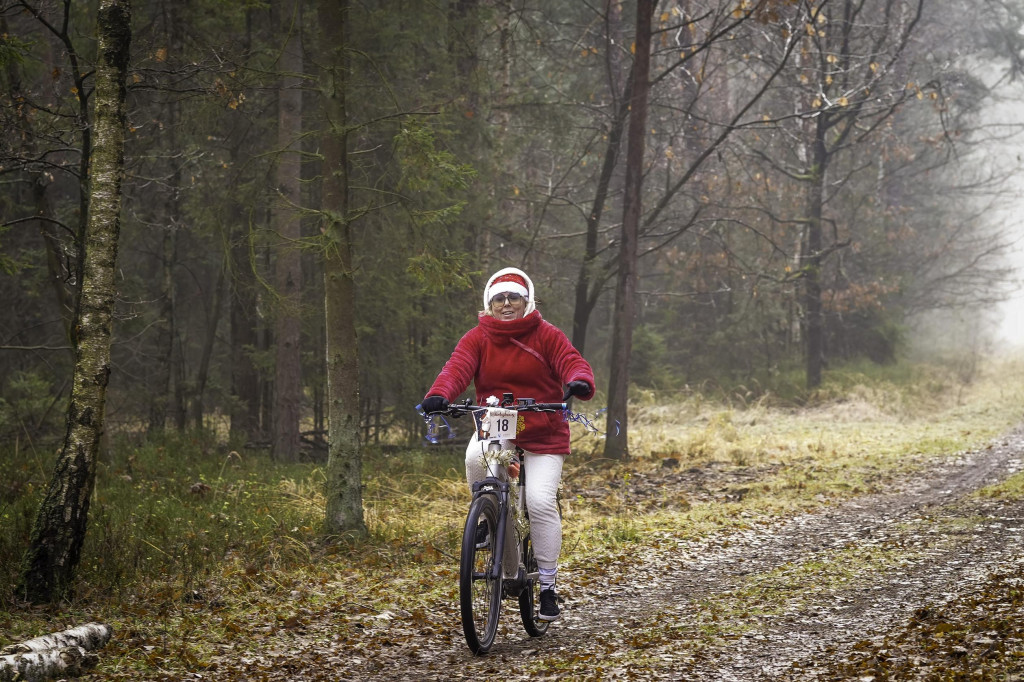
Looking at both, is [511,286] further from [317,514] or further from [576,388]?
[317,514]

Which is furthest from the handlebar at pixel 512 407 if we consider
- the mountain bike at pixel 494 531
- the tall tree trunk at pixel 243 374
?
the tall tree trunk at pixel 243 374

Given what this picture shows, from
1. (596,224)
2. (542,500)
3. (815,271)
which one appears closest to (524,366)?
(542,500)

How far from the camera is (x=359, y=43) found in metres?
13.5

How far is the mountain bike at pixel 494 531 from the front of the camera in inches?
216

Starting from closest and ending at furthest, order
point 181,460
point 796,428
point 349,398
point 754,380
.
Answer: point 349,398
point 181,460
point 796,428
point 754,380

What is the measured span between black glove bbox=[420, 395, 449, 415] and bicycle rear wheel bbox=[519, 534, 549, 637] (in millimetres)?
1087

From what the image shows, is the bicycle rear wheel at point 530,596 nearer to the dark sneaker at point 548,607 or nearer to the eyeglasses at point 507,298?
the dark sneaker at point 548,607

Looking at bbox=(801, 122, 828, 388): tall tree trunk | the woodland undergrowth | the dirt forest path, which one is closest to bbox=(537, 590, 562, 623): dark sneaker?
the dirt forest path

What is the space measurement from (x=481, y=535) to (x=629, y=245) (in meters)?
10.0

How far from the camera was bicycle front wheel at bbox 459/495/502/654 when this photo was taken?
Result: 5.39 meters

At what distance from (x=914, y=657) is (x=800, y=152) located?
80.0ft

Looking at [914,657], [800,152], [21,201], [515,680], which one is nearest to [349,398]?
[515,680]

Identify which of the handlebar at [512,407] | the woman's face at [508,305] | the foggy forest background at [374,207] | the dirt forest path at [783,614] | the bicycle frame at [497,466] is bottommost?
the dirt forest path at [783,614]

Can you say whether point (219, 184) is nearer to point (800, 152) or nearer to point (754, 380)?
point (754, 380)
